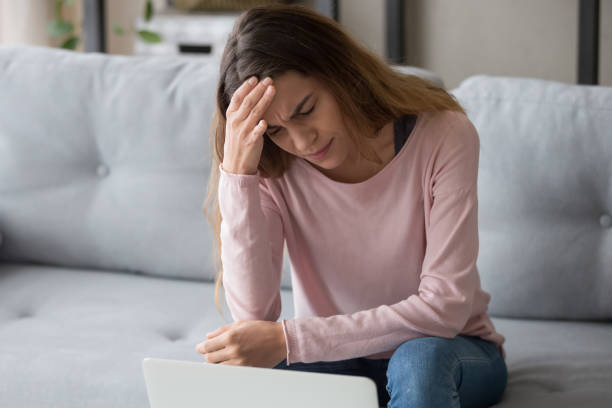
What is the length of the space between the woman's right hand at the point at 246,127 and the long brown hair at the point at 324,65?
20 millimetres

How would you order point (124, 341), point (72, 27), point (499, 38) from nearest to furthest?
point (124, 341) → point (499, 38) → point (72, 27)

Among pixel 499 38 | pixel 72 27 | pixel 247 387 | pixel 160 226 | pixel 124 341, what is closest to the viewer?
pixel 247 387

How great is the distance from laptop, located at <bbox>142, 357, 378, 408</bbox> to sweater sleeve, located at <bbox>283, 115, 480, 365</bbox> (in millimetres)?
216

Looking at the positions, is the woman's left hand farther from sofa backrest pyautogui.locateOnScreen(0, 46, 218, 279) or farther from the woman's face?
sofa backrest pyautogui.locateOnScreen(0, 46, 218, 279)

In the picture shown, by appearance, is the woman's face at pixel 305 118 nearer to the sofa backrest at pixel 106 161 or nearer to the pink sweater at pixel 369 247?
the pink sweater at pixel 369 247

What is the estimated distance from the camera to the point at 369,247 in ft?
3.75

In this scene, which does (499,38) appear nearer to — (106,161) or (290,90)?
(106,161)

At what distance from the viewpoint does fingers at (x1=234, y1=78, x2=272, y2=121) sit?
100 cm

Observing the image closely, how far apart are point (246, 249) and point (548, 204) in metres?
0.61

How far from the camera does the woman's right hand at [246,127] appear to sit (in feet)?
3.29

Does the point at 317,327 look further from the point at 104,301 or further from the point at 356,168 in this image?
the point at 104,301

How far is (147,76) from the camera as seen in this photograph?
5.51 feet

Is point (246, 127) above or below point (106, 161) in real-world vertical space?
above

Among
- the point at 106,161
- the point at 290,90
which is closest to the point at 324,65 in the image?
the point at 290,90
